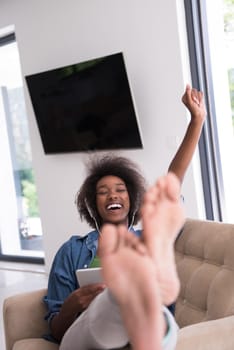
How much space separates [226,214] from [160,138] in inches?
27.4

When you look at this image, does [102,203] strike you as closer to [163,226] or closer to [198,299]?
[198,299]

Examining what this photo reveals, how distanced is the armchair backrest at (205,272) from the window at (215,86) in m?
1.54

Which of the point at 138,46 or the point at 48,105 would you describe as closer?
the point at 138,46

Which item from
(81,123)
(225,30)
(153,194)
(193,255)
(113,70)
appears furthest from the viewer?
(81,123)

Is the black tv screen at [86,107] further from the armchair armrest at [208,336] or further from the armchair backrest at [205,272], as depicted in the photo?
the armchair armrest at [208,336]

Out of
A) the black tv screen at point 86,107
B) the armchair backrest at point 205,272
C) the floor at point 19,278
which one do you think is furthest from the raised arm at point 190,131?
the floor at point 19,278

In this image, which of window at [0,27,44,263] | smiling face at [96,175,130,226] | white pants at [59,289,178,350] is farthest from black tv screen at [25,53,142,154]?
white pants at [59,289,178,350]

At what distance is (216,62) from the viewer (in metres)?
3.39

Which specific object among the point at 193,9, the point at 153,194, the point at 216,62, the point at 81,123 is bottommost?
the point at 153,194

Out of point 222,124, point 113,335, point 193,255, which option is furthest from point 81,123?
point 113,335

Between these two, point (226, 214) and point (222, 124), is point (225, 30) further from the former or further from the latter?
point (226, 214)

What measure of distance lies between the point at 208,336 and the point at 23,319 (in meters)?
0.78

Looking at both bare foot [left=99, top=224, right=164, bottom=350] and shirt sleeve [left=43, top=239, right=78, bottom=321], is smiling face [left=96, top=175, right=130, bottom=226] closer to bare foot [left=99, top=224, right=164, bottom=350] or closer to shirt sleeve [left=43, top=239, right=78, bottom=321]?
shirt sleeve [left=43, top=239, right=78, bottom=321]

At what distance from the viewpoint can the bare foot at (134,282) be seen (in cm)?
81
